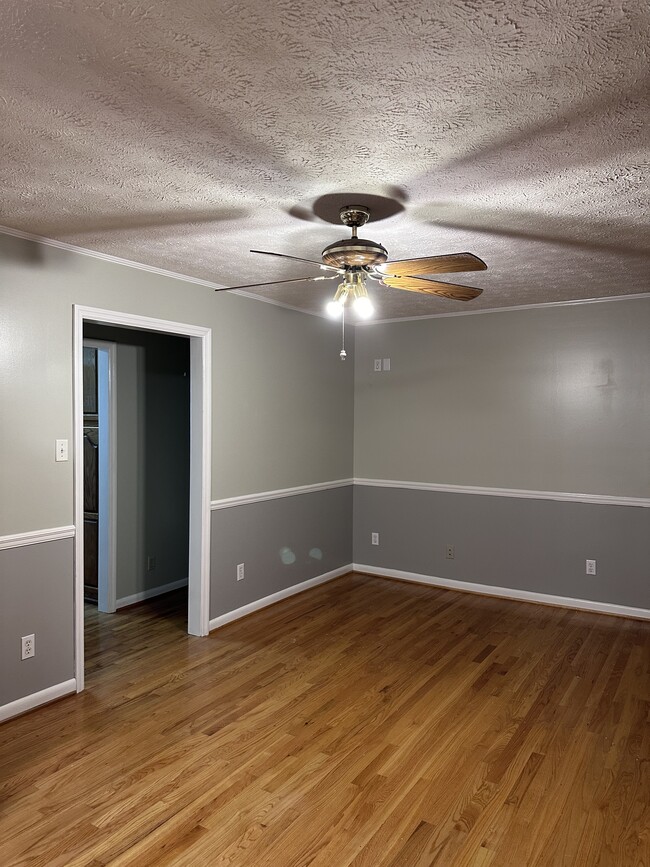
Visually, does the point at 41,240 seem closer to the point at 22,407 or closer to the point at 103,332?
the point at 22,407

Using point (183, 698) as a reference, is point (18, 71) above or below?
above

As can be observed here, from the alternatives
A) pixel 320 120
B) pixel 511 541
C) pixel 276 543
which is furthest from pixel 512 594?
pixel 320 120

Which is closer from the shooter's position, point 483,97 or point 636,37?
point 636,37

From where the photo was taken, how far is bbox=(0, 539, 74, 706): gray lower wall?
3018 mm

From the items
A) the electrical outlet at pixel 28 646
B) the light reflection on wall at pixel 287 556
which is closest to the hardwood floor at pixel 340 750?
the electrical outlet at pixel 28 646

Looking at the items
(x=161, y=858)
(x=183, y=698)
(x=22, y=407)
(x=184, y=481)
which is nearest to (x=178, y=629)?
(x=183, y=698)

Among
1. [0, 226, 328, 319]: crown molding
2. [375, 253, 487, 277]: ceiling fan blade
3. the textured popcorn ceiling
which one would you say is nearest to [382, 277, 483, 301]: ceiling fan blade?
[375, 253, 487, 277]: ceiling fan blade

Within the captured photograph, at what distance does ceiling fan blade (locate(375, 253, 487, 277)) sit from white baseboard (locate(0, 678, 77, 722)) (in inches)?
106

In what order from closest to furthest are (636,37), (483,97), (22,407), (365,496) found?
1. (636,37)
2. (483,97)
3. (22,407)
4. (365,496)

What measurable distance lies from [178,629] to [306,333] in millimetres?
2556

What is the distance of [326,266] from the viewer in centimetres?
265

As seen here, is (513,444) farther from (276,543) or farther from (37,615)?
(37,615)

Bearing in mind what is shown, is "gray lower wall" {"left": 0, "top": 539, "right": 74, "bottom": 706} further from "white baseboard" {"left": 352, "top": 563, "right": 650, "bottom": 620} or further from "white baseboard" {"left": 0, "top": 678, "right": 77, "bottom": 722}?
"white baseboard" {"left": 352, "top": 563, "right": 650, "bottom": 620}

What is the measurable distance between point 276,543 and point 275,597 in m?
0.43
